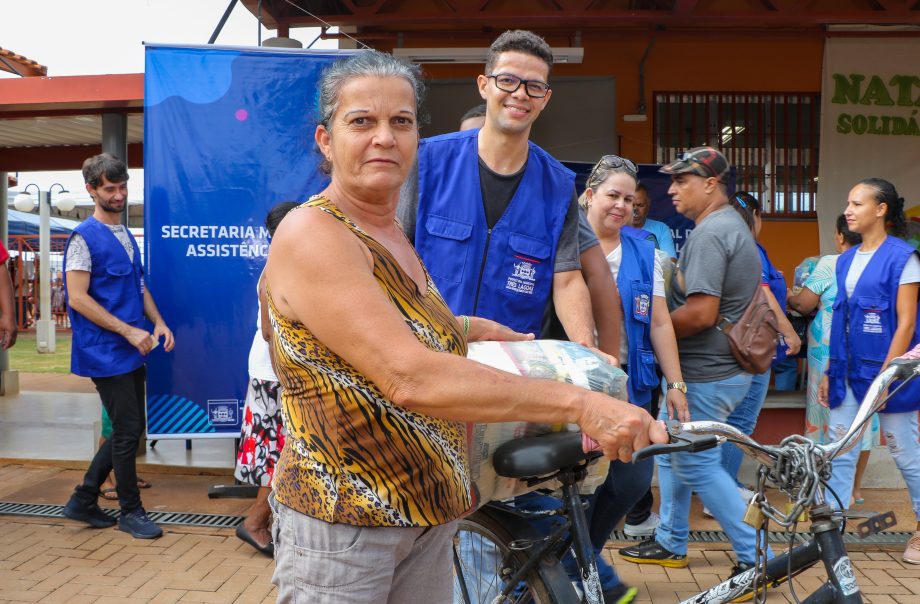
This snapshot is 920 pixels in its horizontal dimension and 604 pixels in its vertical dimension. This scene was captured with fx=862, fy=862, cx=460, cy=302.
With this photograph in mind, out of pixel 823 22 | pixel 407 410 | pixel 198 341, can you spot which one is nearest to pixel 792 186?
pixel 823 22

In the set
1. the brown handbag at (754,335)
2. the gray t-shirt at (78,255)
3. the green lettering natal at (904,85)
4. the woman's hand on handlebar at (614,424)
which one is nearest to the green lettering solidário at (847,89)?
the green lettering natal at (904,85)

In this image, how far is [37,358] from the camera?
1664cm

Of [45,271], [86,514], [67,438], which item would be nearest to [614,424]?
[86,514]

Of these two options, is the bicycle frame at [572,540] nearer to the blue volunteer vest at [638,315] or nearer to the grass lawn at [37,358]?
the blue volunteer vest at [638,315]

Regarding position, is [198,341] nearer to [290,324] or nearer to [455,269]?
[455,269]

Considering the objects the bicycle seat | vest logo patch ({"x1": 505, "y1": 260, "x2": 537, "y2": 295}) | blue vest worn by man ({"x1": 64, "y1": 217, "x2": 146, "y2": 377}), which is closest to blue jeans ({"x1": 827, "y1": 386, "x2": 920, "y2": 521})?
vest logo patch ({"x1": 505, "y1": 260, "x2": 537, "y2": 295})

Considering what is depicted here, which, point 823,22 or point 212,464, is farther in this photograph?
point 823,22

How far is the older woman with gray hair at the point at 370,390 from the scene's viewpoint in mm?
1564

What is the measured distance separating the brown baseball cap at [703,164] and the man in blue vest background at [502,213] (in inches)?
60.2

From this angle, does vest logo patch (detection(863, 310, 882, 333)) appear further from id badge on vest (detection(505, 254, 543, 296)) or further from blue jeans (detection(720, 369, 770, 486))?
id badge on vest (detection(505, 254, 543, 296))

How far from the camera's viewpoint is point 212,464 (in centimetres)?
639

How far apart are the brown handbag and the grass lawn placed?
40.1ft

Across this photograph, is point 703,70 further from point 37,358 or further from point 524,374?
point 37,358

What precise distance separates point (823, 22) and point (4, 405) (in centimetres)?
902
